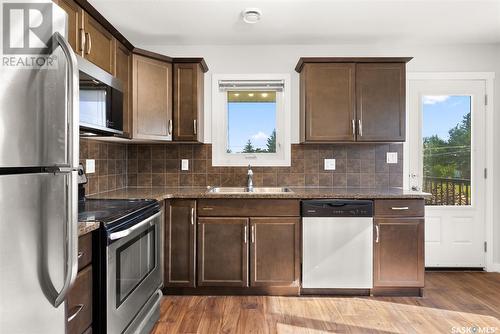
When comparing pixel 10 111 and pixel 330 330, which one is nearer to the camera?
pixel 10 111

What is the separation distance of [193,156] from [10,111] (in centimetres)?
251

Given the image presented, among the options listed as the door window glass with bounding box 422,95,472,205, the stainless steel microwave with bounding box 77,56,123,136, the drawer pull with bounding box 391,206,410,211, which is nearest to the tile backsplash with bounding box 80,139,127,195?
the stainless steel microwave with bounding box 77,56,123,136

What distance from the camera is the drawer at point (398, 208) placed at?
2.71 meters

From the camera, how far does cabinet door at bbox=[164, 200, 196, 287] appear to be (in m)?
2.75

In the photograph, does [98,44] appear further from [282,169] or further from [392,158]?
[392,158]

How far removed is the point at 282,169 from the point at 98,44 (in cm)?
203

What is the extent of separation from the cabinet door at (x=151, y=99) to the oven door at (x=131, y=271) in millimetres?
883

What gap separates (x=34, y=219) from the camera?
94cm

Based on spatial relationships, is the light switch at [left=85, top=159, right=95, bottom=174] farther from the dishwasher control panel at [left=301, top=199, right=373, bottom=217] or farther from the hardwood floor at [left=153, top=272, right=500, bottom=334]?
the dishwasher control panel at [left=301, top=199, right=373, bottom=217]

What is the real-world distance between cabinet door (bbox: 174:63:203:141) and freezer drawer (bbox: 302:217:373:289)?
1375 mm

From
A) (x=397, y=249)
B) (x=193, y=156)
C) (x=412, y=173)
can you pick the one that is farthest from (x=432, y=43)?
(x=193, y=156)

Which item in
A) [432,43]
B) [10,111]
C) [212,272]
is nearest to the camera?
[10,111]

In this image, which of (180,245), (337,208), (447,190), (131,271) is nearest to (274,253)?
(337,208)

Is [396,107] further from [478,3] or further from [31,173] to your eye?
[31,173]
